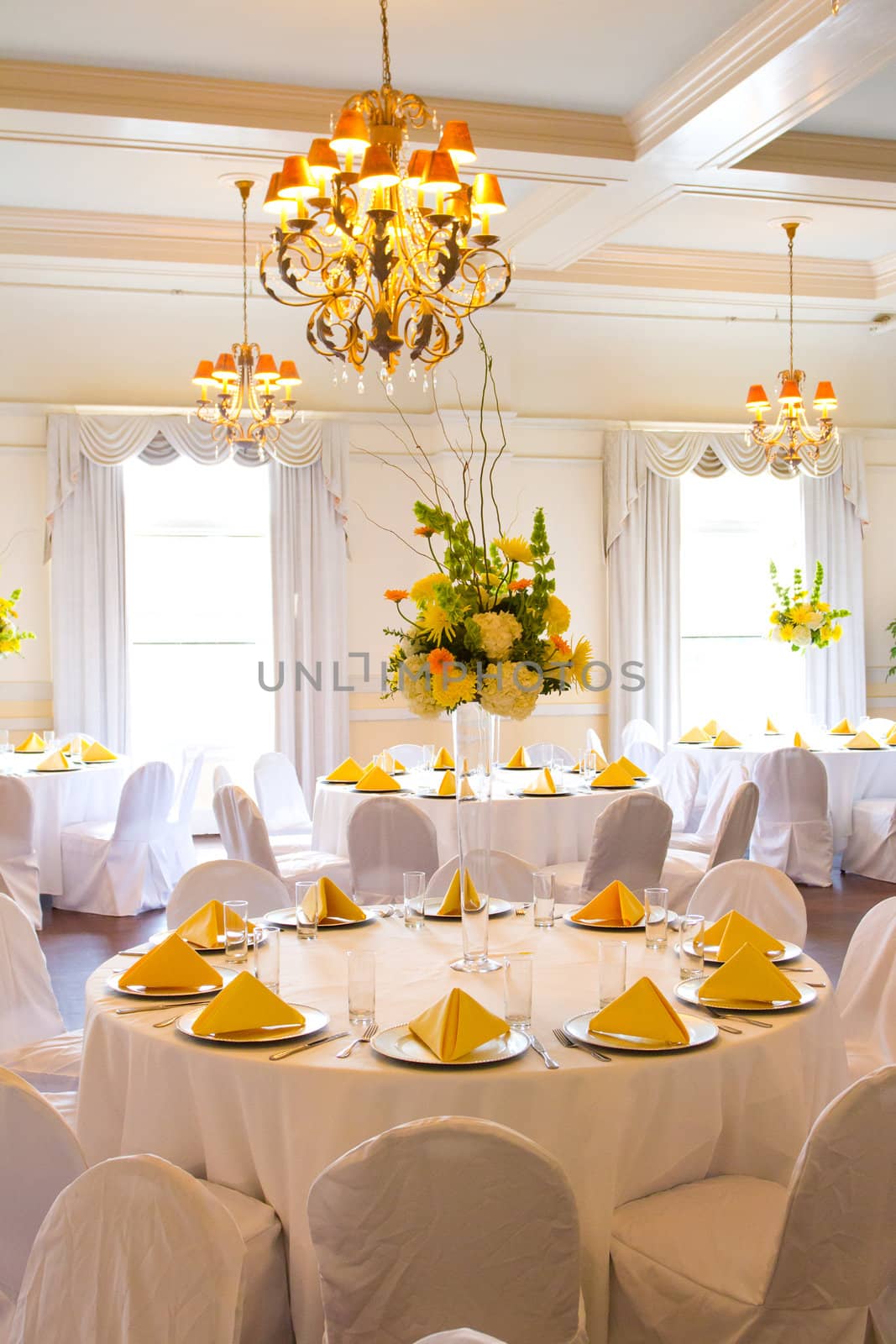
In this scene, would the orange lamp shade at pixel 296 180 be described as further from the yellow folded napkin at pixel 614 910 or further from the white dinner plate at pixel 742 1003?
the white dinner plate at pixel 742 1003

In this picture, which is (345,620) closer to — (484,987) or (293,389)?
(293,389)

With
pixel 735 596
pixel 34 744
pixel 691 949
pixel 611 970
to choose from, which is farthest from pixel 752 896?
pixel 735 596

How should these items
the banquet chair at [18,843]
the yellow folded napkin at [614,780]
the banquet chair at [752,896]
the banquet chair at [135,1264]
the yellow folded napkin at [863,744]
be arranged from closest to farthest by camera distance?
the banquet chair at [135,1264]
the banquet chair at [752,896]
the yellow folded napkin at [614,780]
the banquet chair at [18,843]
the yellow folded napkin at [863,744]

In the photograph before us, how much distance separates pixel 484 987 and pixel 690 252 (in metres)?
7.54

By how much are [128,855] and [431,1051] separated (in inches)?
205

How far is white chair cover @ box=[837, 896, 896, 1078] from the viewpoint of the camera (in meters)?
3.31

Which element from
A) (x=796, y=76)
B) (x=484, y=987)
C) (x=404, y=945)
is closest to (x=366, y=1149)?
(x=484, y=987)

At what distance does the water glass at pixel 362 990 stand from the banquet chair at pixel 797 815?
552cm

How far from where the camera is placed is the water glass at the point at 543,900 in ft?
11.2

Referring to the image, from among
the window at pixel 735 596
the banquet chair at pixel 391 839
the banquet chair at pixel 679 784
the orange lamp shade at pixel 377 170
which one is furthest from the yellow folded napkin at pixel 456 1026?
the window at pixel 735 596

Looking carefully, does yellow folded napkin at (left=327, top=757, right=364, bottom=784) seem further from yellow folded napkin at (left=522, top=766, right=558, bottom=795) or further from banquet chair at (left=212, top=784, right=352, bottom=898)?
yellow folded napkin at (left=522, top=766, right=558, bottom=795)

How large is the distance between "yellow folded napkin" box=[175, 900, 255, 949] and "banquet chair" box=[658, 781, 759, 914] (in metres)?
2.39

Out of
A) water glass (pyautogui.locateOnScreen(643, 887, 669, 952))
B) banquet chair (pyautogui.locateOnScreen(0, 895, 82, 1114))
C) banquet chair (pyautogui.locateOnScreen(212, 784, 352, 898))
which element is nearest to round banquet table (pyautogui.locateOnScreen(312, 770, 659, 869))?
banquet chair (pyautogui.locateOnScreen(212, 784, 352, 898))

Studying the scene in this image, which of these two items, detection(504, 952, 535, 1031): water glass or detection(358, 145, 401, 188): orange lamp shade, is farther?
detection(358, 145, 401, 188): orange lamp shade
